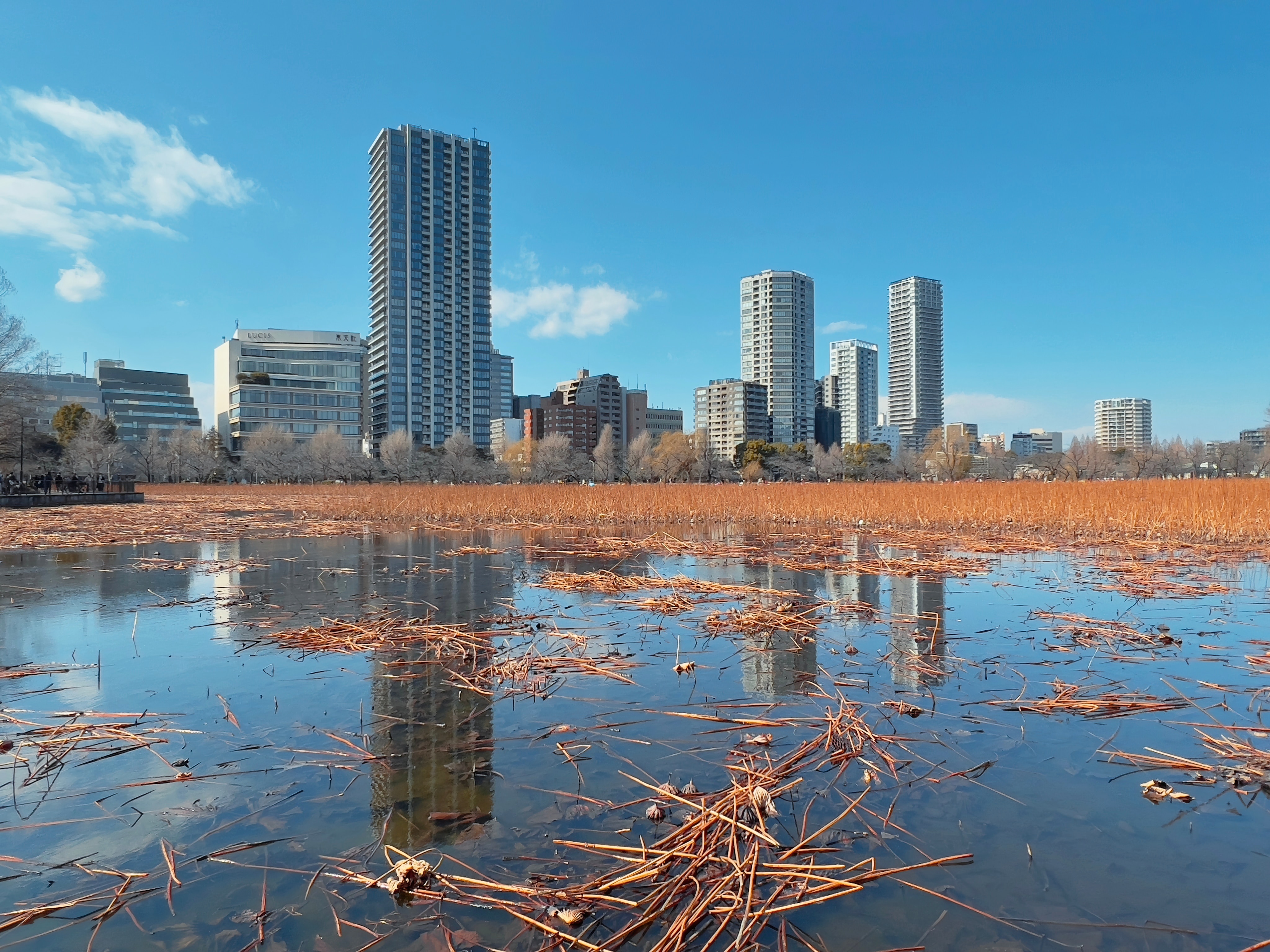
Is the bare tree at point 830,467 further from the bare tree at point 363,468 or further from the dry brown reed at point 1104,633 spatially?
the dry brown reed at point 1104,633

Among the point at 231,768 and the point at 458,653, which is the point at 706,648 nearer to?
the point at 458,653

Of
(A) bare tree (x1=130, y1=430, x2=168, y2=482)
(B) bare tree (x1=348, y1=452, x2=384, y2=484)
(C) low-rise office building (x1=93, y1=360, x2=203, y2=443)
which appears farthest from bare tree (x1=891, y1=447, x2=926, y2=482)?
(C) low-rise office building (x1=93, y1=360, x2=203, y2=443)

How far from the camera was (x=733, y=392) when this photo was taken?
172 meters

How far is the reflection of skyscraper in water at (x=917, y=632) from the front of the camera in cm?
458

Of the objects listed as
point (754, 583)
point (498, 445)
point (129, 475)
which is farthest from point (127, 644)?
point (498, 445)

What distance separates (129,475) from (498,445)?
78098mm

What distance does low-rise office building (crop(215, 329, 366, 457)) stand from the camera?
348 ft

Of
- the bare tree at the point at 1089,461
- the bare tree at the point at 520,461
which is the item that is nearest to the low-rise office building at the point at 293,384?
the bare tree at the point at 520,461

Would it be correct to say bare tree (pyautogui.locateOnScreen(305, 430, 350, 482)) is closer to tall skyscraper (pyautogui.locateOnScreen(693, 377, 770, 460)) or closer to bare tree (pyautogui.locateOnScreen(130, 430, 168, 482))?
bare tree (pyautogui.locateOnScreen(130, 430, 168, 482))

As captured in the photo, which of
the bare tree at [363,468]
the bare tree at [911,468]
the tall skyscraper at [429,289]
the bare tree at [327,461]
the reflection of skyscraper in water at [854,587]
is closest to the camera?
the reflection of skyscraper in water at [854,587]

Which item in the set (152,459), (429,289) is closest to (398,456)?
(152,459)

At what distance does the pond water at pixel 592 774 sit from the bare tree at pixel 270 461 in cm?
8893

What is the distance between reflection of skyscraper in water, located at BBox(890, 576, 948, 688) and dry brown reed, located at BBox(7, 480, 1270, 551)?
5.22 meters

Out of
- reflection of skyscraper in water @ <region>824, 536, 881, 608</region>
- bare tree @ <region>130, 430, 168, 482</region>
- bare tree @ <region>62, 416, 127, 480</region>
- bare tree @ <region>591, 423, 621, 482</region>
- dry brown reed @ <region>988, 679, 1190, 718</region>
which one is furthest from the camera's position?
bare tree @ <region>591, 423, 621, 482</region>
